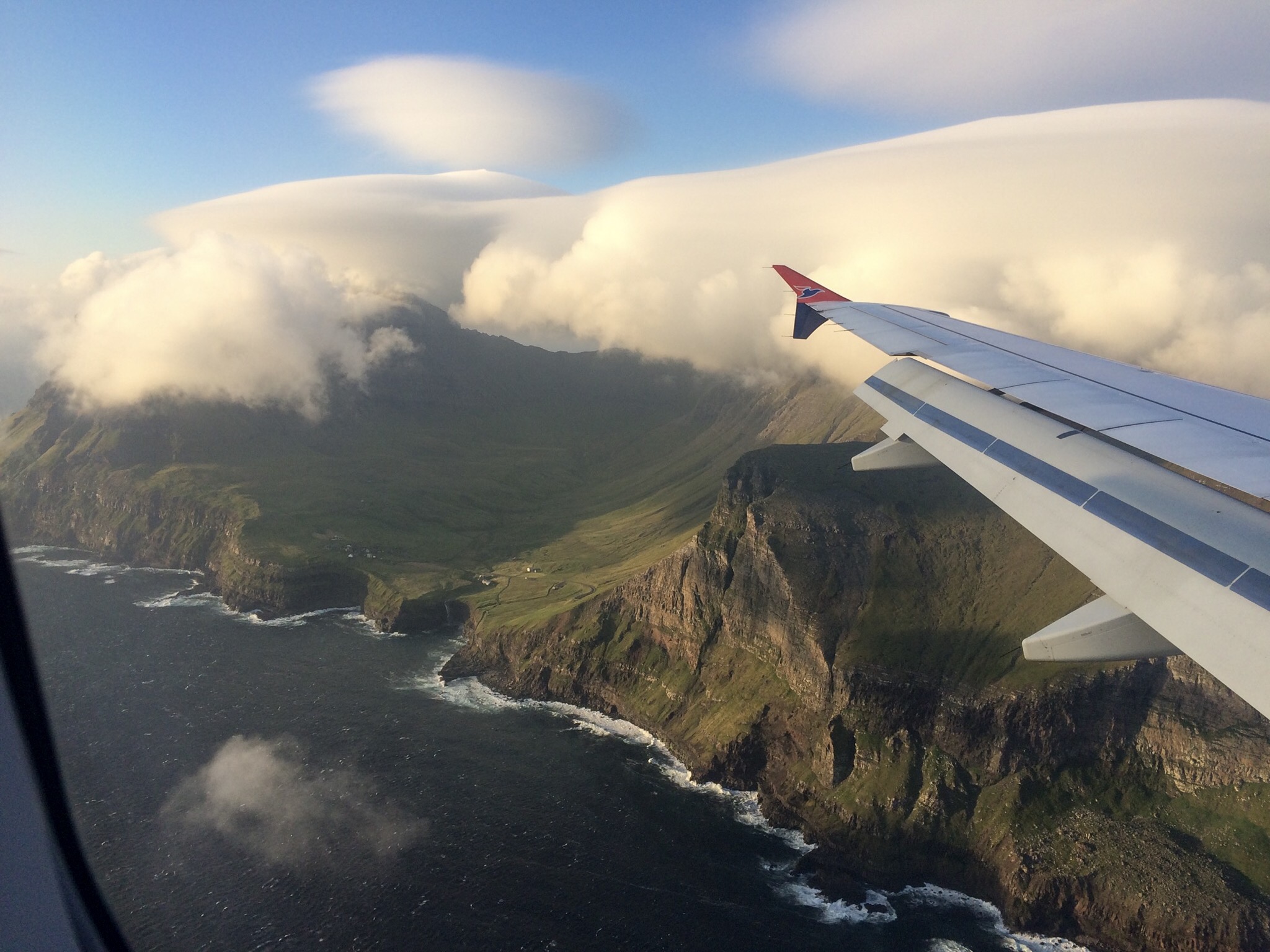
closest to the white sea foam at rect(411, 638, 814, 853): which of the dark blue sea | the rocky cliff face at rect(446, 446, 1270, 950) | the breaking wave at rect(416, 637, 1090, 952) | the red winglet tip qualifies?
the breaking wave at rect(416, 637, 1090, 952)

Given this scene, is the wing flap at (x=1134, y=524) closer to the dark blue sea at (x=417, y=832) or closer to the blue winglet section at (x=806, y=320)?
the blue winglet section at (x=806, y=320)

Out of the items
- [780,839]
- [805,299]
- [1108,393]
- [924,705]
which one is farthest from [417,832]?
[1108,393]

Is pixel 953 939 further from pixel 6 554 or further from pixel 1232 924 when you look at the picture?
pixel 6 554

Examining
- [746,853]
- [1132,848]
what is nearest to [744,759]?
[746,853]

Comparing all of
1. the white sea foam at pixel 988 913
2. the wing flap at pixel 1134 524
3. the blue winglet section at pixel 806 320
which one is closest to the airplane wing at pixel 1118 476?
the wing flap at pixel 1134 524

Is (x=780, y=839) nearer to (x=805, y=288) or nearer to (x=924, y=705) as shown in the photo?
(x=924, y=705)

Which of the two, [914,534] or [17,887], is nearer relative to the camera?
[17,887]

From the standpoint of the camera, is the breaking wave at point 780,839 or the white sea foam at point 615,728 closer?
the breaking wave at point 780,839
